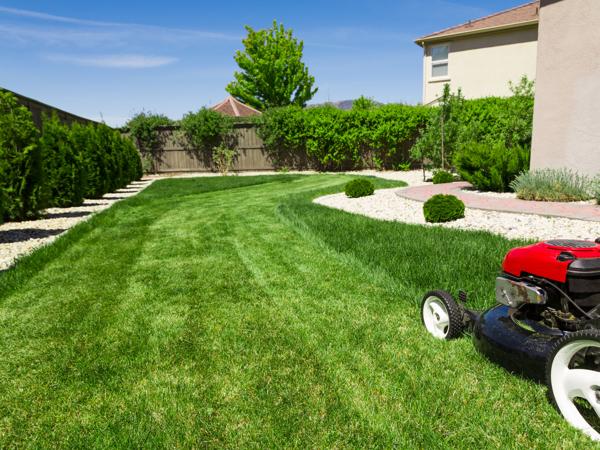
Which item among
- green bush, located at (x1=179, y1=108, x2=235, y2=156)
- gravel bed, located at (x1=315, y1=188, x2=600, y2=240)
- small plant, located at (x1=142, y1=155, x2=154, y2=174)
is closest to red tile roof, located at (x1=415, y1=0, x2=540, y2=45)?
green bush, located at (x1=179, y1=108, x2=235, y2=156)

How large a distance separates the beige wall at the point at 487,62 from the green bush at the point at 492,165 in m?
12.3

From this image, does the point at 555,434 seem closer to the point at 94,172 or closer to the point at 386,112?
the point at 94,172

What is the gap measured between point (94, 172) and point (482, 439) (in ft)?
43.9

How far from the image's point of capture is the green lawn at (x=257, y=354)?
227cm

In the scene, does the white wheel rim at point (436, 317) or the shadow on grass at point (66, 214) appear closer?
the white wheel rim at point (436, 317)

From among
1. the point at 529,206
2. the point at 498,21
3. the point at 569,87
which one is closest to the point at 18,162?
the point at 529,206

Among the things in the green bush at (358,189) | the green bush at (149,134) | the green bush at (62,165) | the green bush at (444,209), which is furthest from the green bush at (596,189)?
the green bush at (149,134)

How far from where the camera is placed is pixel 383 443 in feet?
7.04

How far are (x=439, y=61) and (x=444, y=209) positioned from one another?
18.5 metres

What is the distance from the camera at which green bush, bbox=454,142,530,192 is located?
1037cm

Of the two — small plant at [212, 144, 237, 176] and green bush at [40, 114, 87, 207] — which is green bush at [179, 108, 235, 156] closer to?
small plant at [212, 144, 237, 176]

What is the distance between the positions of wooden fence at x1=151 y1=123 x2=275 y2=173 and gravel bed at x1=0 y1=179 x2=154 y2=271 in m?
13.7

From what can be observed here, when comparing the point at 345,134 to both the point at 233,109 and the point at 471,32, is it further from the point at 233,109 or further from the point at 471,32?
the point at 233,109

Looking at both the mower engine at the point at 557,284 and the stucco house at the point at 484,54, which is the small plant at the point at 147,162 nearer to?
the stucco house at the point at 484,54
